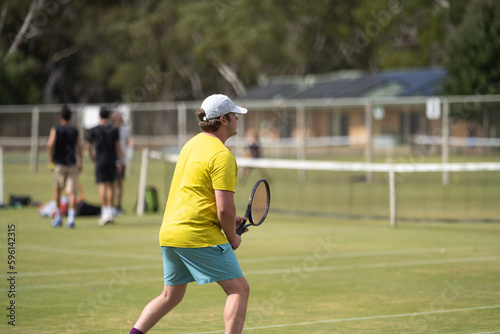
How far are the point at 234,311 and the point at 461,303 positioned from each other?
3.82m

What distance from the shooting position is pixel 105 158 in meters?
16.4

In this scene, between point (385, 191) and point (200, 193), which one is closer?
point (200, 193)

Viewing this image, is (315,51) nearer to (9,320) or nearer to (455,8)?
(455,8)

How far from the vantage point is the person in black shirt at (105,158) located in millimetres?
16188

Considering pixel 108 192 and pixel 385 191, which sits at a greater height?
pixel 385 191

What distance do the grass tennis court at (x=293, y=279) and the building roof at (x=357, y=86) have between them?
1503 inches

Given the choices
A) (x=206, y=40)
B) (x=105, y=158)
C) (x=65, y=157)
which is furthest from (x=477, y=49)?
(x=65, y=157)

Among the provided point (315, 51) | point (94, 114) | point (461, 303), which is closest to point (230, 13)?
point (315, 51)

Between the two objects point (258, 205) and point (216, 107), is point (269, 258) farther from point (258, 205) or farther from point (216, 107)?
point (216, 107)

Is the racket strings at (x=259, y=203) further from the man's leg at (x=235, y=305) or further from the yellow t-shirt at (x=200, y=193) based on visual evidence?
the man's leg at (x=235, y=305)

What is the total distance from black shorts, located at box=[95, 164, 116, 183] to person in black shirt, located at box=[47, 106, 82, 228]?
844 mm

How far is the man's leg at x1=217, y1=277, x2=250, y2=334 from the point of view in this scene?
5.91m

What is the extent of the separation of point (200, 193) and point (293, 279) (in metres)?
4.77

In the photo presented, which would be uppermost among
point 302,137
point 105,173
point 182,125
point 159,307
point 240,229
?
point 182,125
